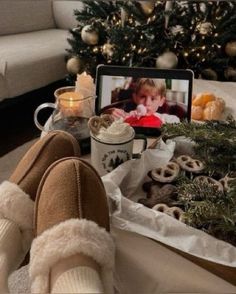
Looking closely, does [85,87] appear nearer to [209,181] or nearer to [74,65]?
[209,181]

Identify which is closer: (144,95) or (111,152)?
(111,152)

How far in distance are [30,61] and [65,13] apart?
73cm

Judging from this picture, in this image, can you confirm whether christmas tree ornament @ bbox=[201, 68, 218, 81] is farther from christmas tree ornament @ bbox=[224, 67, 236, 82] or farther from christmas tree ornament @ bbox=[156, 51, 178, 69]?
christmas tree ornament @ bbox=[156, 51, 178, 69]

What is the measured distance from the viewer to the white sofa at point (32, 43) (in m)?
1.70

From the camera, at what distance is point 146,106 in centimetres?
95

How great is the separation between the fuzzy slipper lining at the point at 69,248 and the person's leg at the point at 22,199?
0.07 m

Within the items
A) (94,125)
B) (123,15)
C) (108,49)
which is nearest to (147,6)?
(123,15)

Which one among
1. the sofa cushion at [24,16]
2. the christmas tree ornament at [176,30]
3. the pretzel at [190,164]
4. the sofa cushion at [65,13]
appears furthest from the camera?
the sofa cushion at [65,13]

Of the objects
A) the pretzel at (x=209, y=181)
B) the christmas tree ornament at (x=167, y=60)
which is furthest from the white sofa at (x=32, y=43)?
the pretzel at (x=209, y=181)

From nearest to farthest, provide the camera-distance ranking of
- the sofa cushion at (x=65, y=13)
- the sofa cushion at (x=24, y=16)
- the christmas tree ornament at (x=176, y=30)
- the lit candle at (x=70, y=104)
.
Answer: the lit candle at (x=70, y=104)
the christmas tree ornament at (x=176, y=30)
the sofa cushion at (x=24, y=16)
the sofa cushion at (x=65, y=13)

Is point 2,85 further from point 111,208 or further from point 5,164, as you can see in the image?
point 111,208

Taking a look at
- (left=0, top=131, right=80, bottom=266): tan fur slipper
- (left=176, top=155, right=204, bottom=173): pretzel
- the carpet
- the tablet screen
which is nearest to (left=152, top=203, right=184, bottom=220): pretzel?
(left=176, top=155, right=204, bottom=173): pretzel

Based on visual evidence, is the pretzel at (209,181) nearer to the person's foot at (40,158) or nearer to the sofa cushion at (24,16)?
the person's foot at (40,158)

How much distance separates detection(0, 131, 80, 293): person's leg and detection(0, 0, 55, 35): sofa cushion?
161cm
